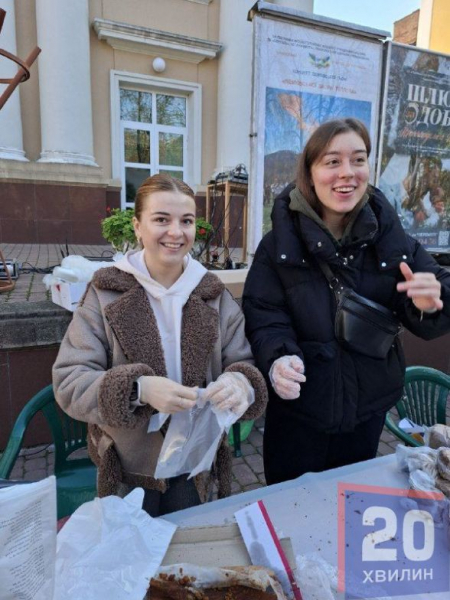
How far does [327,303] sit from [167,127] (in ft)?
27.1

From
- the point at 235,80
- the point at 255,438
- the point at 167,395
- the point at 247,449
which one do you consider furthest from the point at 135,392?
the point at 235,80

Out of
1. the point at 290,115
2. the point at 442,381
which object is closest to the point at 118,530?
the point at 442,381

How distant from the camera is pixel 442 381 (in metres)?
2.41

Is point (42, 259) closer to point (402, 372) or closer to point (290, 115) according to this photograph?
point (290, 115)

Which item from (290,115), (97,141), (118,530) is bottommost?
(118,530)

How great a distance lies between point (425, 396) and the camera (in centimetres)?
252

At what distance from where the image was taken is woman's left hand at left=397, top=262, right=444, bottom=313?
1.42 meters

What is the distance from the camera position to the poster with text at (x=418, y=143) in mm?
3727

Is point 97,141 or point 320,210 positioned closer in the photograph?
point 320,210

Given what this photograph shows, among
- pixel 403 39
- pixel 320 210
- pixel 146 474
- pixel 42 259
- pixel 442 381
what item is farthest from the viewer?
pixel 403 39

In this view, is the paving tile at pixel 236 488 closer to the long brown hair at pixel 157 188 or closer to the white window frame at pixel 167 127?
the long brown hair at pixel 157 188

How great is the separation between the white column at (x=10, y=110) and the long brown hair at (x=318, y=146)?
6.85 meters

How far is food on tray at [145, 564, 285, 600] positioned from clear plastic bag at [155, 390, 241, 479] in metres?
0.36

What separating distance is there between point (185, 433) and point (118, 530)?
0.37m
